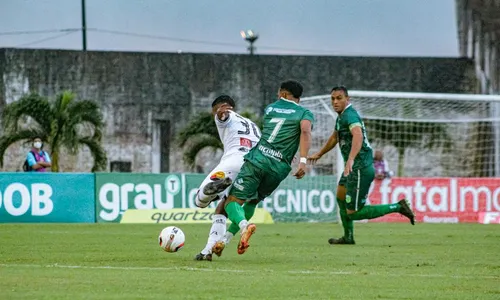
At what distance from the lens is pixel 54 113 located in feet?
124

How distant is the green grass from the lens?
8.59 m

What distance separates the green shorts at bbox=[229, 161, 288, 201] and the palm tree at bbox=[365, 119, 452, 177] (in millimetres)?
20841

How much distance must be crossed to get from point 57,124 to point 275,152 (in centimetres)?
2561

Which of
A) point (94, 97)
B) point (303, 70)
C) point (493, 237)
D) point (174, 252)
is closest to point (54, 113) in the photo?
point (94, 97)

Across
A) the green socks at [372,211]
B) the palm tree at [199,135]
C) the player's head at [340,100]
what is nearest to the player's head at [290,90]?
the player's head at [340,100]

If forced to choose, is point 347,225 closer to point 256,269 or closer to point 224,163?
point 224,163

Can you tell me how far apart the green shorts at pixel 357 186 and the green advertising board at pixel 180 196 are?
11.3m

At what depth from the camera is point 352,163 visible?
602 inches

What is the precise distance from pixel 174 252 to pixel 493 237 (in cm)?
683

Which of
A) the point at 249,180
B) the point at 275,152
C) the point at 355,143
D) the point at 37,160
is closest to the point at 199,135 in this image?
the point at 37,160

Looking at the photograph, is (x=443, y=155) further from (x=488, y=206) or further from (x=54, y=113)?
(x=54, y=113)

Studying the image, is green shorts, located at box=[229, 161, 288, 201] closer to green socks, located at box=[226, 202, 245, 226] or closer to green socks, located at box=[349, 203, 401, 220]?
green socks, located at box=[226, 202, 245, 226]

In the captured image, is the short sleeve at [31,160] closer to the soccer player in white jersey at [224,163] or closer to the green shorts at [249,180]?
the soccer player in white jersey at [224,163]

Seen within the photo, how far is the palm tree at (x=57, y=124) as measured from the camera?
37438 millimetres
